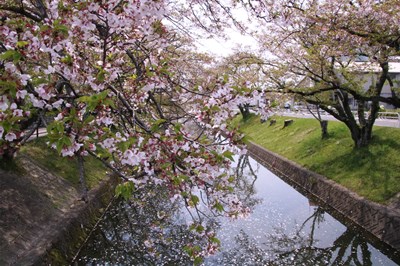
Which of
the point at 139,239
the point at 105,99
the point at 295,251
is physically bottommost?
the point at 295,251

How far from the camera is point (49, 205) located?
11484 mm

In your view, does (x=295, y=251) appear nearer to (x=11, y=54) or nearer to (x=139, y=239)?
(x=139, y=239)

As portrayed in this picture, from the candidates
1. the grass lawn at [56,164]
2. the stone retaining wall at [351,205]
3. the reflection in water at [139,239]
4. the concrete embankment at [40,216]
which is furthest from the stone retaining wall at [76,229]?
the stone retaining wall at [351,205]

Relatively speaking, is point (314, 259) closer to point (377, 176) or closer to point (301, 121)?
point (377, 176)

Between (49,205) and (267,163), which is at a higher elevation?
(49,205)

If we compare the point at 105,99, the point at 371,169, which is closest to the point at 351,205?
the point at 371,169

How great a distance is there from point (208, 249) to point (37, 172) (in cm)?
1021

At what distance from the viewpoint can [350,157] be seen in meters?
17.5

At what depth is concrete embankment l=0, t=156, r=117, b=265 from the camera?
8469mm

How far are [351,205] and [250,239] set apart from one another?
14.2 feet

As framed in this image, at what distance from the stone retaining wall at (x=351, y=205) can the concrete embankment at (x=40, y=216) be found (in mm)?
8964

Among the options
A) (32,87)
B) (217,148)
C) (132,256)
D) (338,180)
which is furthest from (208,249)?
(338,180)

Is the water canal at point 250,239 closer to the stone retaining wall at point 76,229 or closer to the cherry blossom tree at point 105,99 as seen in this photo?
the stone retaining wall at point 76,229

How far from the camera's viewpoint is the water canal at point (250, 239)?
10477 mm
